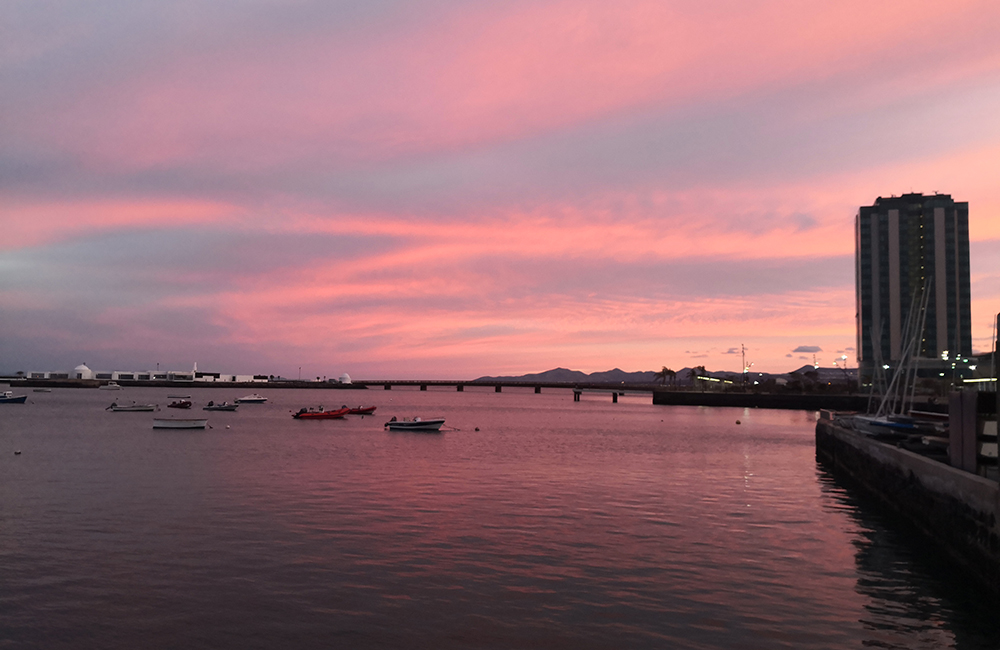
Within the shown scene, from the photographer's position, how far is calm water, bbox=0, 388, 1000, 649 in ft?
56.2

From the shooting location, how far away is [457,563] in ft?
76.1

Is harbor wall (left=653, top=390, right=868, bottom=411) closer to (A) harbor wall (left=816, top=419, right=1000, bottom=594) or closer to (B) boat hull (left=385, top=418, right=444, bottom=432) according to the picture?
(B) boat hull (left=385, top=418, right=444, bottom=432)

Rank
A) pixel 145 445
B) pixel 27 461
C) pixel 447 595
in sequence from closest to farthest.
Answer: pixel 447 595, pixel 27 461, pixel 145 445

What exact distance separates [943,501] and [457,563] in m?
16.4

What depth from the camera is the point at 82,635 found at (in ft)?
55.1

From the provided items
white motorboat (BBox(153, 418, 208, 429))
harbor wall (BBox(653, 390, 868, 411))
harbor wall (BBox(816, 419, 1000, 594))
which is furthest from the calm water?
harbor wall (BBox(653, 390, 868, 411))

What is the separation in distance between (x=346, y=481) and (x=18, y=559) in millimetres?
20610

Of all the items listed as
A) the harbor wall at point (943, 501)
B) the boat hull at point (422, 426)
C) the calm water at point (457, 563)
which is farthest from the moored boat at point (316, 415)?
the harbor wall at point (943, 501)

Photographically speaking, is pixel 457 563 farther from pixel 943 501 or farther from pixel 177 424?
pixel 177 424

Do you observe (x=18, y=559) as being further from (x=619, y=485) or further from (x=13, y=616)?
(x=619, y=485)

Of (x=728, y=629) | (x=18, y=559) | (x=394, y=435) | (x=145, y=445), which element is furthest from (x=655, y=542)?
(x=394, y=435)

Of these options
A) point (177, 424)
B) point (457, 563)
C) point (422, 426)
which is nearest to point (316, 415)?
point (177, 424)

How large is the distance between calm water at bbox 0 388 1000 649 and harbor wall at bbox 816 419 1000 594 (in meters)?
1.07

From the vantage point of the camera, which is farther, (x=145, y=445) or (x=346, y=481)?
(x=145, y=445)
